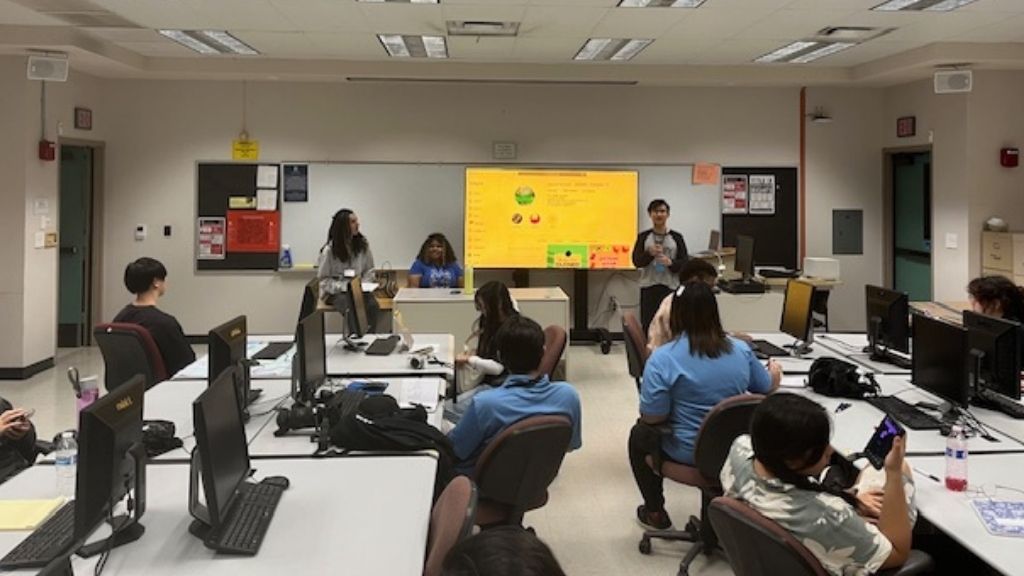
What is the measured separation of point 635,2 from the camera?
521cm

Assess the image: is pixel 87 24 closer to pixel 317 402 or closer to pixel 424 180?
pixel 424 180

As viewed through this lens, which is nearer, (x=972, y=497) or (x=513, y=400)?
(x=972, y=497)

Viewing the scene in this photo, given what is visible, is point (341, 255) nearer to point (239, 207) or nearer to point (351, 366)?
point (239, 207)

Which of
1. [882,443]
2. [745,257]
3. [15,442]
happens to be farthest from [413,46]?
[882,443]

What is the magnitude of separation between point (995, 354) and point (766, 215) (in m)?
5.38

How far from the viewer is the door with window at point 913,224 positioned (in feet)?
26.1

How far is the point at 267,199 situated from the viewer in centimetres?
797

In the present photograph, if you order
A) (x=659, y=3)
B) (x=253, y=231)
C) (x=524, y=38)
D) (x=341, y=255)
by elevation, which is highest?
(x=524, y=38)

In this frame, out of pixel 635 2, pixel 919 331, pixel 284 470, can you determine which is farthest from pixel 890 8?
pixel 284 470

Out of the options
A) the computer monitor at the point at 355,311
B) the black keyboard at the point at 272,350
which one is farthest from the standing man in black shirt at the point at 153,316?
the computer monitor at the point at 355,311

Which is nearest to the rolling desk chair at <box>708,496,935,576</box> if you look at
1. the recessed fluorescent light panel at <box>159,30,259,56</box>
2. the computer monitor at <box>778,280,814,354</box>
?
the computer monitor at <box>778,280,814,354</box>

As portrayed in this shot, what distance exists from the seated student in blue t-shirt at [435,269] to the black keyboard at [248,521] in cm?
467

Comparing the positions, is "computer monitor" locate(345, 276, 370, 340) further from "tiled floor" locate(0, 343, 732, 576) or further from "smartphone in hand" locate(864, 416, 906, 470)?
"smartphone in hand" locate(864, 416, 906, 470)

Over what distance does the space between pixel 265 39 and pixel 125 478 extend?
5277 millimetres
